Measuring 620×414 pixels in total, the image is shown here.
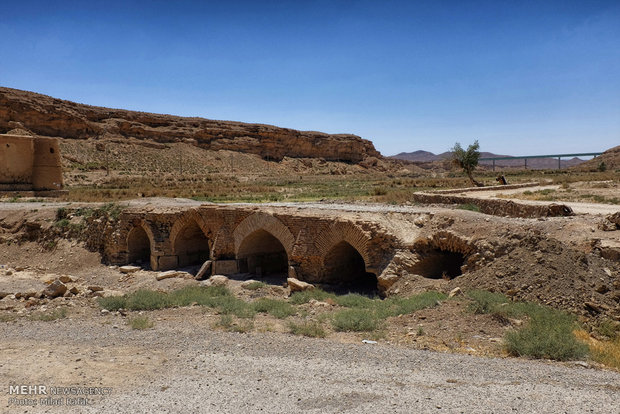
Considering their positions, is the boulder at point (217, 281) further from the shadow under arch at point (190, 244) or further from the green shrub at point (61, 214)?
the green shrub at point (61, 214)

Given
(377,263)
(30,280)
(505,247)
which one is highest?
(505,247)

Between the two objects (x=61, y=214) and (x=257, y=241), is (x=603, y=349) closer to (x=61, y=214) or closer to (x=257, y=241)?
(x=257, y=241)

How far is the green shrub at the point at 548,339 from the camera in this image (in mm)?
6336

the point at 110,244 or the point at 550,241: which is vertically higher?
the point at 550,241

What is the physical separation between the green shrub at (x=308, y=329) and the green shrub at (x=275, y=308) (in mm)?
990

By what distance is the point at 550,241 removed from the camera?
8617mm

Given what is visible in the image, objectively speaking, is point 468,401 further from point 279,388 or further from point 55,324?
point 55,324

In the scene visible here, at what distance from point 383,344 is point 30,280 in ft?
37.3

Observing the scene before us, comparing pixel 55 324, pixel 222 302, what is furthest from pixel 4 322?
pixel 222 302

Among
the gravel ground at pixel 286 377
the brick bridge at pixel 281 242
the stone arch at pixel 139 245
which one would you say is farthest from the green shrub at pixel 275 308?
the stone arch at pixel 139 245

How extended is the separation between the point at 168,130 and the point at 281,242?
5837 cm

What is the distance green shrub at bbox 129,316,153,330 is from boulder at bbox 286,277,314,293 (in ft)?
12.8

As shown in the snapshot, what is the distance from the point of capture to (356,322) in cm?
824

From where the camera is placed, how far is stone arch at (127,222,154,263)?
16.5 metres
